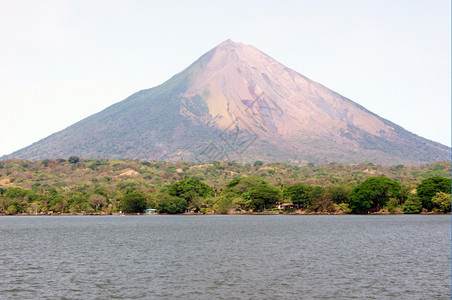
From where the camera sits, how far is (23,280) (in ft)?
105

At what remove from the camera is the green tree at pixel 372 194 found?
4385 inches

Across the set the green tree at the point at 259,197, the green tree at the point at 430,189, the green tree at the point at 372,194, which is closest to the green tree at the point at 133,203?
the green tree at the point at 259,197

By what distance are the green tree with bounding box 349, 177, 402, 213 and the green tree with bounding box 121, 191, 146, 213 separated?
58.5 m

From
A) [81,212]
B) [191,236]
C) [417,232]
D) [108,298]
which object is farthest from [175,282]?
[81,212]

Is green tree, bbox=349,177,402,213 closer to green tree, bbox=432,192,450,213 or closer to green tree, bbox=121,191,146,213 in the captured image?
green tree, bbox=432,192,450,213

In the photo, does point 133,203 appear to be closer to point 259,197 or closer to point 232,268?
point 259,197

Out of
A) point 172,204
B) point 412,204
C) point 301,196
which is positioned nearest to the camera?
point 412,204

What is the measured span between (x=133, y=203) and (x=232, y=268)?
110 m

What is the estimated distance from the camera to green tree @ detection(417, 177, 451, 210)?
10406cm

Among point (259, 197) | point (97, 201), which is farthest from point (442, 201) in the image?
point (97, 201)

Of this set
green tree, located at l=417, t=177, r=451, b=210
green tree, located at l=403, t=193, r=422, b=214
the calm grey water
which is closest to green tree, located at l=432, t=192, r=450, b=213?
green tree, located at l=417, t=177, r=451, b=210

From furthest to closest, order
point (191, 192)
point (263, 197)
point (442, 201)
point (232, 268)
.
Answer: point (191, 192), point (263, 197), point (442, 201), point (232, 268)

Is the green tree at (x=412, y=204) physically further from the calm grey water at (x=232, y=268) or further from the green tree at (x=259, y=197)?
the calm grey water at (x=232, y=268)

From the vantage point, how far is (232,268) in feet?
120
